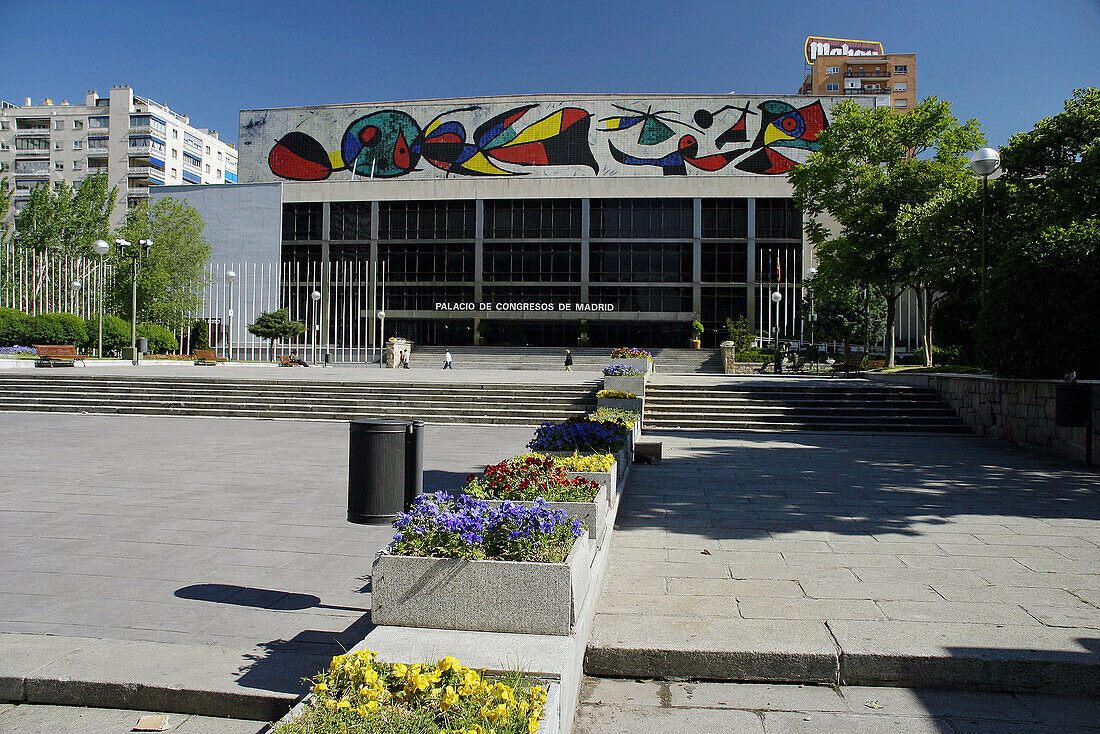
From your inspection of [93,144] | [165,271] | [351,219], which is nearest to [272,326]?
[165,271]

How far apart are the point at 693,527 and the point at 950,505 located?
11.3 ft

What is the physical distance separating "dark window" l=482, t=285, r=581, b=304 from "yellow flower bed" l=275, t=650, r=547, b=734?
53.6 m

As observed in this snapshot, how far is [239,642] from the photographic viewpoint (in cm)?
390

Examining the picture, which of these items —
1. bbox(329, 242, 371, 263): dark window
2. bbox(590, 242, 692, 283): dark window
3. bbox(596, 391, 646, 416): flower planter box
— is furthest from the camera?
bbox(329, 242, 371, 263): dark window

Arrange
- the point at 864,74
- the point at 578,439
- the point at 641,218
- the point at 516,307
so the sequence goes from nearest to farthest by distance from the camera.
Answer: the point at 578,439
the point at 641,218
the point at 516,307
the point at 864,74

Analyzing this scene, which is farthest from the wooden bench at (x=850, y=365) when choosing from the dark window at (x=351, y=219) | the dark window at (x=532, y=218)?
the dark window at (x=351, y=219)

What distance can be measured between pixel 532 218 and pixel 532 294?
640cm

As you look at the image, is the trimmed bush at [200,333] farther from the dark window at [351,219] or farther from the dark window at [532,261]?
the dark window at [532,261]

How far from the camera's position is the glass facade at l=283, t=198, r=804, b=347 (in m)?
54.4

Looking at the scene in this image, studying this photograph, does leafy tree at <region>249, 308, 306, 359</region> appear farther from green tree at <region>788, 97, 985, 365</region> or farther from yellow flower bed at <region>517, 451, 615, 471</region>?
yellow flower bed at <region>517, 451, 615, 471</region>

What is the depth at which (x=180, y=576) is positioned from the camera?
5.11 m

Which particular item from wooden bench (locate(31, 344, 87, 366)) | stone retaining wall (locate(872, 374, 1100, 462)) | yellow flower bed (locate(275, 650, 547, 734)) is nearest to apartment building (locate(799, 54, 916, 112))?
stone retaining wall (locate(872, 374, 1100, 462))

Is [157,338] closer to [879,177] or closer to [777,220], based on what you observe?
[879,177]

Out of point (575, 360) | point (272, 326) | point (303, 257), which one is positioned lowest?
point (575, 360)
